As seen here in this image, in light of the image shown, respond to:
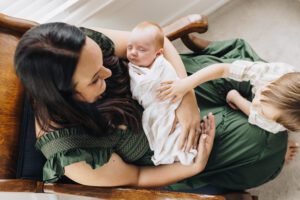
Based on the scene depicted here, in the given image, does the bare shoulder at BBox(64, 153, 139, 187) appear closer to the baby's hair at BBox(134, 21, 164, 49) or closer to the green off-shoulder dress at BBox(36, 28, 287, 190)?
the green off-shoulder dress at BBox(36, 28, 287, 190)

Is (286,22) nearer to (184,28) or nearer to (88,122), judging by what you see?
(184,28)

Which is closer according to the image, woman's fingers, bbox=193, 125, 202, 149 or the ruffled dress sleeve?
the ruffled dress sleeve

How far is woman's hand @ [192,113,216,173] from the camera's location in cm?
98

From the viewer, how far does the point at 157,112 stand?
985mm

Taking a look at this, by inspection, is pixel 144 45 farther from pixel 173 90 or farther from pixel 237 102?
pixel 237 102

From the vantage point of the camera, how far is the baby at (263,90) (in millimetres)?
934

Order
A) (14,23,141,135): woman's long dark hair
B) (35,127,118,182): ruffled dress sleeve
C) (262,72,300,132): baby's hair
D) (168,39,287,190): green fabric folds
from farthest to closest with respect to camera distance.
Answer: (168,39,287,190): green fabric folds → (262,72,300,132): baby's hair → (35,127,118,182): ruffled dress sleeve → (14,23,141,135): woman's long dark hair

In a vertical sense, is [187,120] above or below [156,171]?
above

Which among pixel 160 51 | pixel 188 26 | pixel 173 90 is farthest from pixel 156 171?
pixel 188 26

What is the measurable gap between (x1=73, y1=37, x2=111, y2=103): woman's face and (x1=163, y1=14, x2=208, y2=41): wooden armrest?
37 centimetres

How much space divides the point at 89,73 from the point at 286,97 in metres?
0.51

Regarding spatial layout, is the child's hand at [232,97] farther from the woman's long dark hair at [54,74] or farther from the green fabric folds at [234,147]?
the woman's long dark hair at [54,74]

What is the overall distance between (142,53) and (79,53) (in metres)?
0.30

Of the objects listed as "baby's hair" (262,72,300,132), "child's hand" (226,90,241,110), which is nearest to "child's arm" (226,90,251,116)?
"child's hand" (226,90,241,110)
